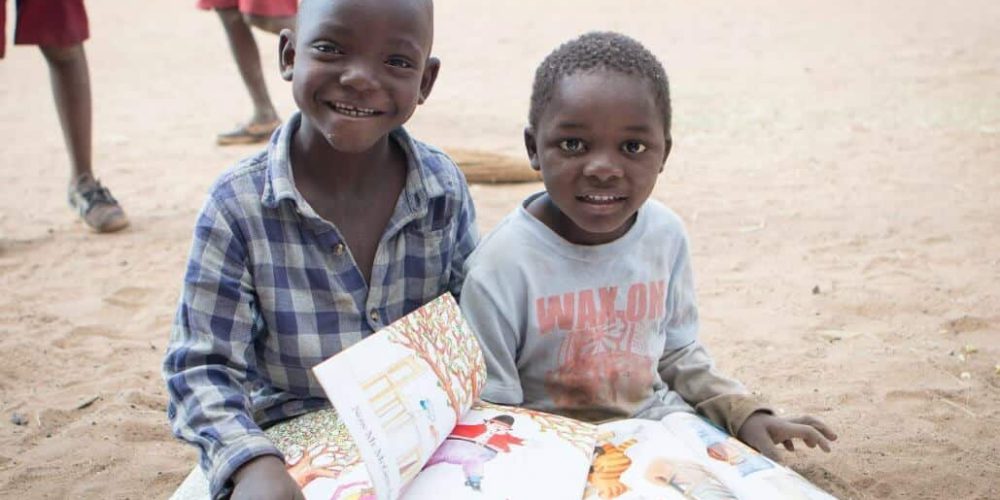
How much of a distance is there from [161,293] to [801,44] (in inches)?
275

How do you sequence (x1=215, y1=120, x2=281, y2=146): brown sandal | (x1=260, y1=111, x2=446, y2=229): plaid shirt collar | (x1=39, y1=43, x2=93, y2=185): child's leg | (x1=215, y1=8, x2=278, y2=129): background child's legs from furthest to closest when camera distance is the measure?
(x1=215, y1=120, x2=281, y2=146): brown sandal
(x1=215, y1=8, x2=278, y2=129): background child's legs
(x1=39, y1=43, x2=93, y2=185): child's leg
(x1=260, y1=111, x2=446, y2=229): plaid shirt collar

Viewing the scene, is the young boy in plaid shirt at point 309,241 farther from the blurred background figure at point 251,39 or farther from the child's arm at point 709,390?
the blurred background figure at point 251,39

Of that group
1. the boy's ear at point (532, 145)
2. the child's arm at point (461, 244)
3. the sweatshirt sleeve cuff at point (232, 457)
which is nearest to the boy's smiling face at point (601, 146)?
the boy's ear at point (532, 145)

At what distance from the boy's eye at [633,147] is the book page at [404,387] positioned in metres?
0.50

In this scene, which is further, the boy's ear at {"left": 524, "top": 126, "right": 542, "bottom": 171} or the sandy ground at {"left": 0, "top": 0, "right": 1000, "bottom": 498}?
the sandy ground at {"left": 0, "top": 0, "right": 1000, "bottom": 498}

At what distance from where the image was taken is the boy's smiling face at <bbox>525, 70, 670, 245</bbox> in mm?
2137

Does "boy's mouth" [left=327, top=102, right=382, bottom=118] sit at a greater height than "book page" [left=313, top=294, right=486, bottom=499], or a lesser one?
greater

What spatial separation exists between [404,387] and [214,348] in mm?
407

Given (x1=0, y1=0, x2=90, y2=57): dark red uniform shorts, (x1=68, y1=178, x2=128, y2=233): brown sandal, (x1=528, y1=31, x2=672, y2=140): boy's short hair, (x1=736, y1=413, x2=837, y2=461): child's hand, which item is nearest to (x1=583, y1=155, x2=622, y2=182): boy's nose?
(x1=528, y1=31, x2=672, y2=140): boy's short hair

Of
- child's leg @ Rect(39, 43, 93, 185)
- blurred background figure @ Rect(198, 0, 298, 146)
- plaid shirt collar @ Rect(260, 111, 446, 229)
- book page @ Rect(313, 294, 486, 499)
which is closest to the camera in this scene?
book page @ Rect(313, 294, 486, 499)

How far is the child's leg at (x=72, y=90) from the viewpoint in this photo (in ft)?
14.9

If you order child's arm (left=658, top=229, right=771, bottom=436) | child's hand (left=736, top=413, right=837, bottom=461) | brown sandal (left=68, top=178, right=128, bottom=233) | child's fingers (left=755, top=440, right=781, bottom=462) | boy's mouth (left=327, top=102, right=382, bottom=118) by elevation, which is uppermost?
boy's mouth (left=327, top=102, right=382, bottom=118)

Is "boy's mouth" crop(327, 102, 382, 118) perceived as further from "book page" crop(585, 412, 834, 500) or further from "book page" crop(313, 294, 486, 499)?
"book page" crop(585, 412, 834, 500)

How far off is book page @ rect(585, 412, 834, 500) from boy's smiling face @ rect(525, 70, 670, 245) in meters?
0.44
